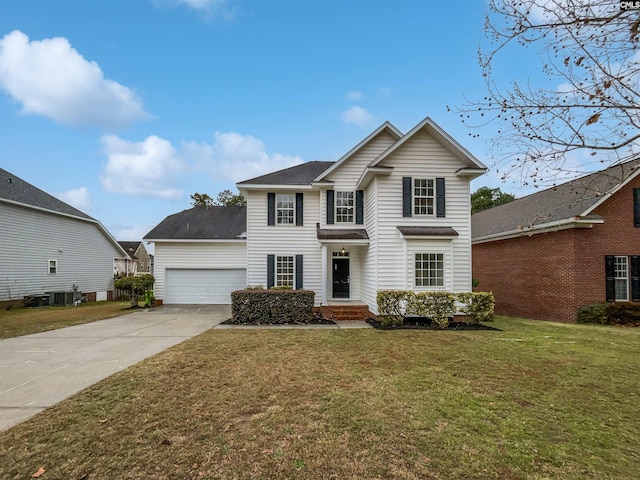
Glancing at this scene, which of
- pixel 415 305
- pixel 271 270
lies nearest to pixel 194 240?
pixel 271 270

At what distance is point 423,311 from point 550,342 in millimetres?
3491

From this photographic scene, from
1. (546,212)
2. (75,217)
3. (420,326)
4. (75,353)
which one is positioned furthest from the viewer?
(75,217)

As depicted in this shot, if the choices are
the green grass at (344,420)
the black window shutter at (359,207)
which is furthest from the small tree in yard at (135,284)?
the black window shutter at (359,207)

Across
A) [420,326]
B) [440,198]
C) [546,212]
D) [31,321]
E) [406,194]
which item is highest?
[406,194]

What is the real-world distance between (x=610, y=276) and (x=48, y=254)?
2816 centimetres

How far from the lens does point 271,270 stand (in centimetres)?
1378

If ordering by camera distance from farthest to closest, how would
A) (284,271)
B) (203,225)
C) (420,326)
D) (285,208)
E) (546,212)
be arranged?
(203,225), (546,212), (285,208), (284,271), (420,326)

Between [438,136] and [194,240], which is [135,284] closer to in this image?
[194,240]

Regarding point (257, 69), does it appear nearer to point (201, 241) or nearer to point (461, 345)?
point (201, 241)

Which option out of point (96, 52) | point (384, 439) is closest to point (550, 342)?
point (384, 439)

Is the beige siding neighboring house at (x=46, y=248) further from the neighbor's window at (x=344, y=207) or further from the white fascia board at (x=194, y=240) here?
the neighbor's window at (x=344, y=207)

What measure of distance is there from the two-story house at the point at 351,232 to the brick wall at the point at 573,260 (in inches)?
177

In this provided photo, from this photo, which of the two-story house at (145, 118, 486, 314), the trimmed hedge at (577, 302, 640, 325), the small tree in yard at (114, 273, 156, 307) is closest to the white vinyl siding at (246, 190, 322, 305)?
the two-story house at (145, 118, 486, 314)

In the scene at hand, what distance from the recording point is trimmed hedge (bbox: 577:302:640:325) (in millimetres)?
12047
